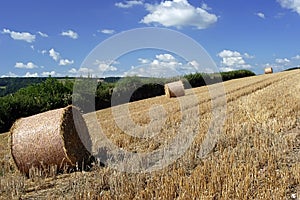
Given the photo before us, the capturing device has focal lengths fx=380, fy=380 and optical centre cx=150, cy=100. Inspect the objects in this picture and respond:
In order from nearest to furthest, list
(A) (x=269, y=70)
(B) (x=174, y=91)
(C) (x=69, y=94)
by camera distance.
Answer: (B) (x=174, y=91), (C) (x=69, y=94), (A) (x=269, y=70)

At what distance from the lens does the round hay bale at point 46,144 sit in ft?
23.5

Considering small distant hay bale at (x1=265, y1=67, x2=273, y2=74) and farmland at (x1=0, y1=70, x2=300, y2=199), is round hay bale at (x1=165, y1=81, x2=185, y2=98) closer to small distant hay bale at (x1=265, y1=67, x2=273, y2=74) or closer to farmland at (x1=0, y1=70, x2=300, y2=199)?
farmland at (x1=0, y1=70, x2=300, y2=199)

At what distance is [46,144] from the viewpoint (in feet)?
23.6

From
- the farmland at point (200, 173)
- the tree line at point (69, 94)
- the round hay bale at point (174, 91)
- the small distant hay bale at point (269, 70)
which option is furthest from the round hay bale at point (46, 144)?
the small distant hay bale at point (269, 70)

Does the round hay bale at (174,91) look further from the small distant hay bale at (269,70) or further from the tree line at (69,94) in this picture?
the small distant hay bale at (269,70)

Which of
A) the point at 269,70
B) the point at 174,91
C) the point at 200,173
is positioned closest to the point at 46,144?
the point at 200,173

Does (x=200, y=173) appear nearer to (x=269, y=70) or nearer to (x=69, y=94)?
(x=69, y=94)

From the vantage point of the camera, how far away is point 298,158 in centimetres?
663

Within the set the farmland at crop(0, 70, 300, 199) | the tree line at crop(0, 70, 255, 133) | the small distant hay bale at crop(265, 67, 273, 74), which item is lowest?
the farmland at crop(0, 70, 300, 199)

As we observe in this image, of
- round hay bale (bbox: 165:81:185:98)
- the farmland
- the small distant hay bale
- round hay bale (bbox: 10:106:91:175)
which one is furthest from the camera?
the small distant hay bale

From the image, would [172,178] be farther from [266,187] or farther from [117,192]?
[266,187]

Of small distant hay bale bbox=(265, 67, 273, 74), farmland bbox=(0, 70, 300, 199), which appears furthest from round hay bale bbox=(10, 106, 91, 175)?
small distant hay bale bbox=(265, 67, 273, 74)

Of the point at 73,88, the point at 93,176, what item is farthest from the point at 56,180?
the point at 73,88

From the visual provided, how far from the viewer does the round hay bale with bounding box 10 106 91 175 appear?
718 centimetres
